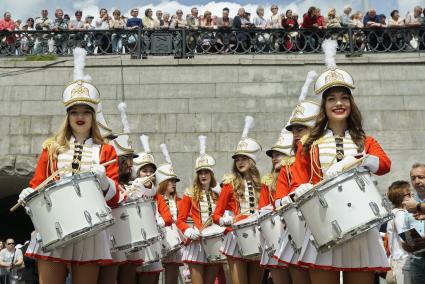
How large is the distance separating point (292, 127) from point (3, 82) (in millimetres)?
9024

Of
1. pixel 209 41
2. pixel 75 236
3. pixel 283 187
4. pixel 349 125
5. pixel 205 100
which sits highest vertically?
pixel 209 41

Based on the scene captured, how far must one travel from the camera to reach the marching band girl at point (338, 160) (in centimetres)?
490

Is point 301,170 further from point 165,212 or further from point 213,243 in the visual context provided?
point 165,212

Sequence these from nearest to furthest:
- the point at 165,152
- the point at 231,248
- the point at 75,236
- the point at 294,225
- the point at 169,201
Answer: the point at 75,236, the point at 294,225, the point at 231,248, the point at 169,201, the point at 165,152

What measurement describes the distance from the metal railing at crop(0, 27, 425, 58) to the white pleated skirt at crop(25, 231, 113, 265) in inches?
391

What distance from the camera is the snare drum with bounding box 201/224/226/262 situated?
934cm

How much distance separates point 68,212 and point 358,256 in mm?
2235

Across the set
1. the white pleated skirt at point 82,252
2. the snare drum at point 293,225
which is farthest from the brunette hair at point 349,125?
the white pleated skirt at point 82,252

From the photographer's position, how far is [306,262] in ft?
16.8

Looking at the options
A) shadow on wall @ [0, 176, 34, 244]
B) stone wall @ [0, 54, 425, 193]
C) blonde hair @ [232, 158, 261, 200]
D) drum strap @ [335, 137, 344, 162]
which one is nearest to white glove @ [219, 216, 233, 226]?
blonde hair @ [232, 158, 261, 200]

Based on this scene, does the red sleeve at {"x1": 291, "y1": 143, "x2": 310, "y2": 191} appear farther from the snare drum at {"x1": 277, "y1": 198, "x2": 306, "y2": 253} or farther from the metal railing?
the metal railing

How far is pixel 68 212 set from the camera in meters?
5.18

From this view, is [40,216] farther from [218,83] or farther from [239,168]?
[218,83]

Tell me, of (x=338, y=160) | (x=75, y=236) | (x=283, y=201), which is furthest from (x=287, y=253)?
(x=75, y=236)
